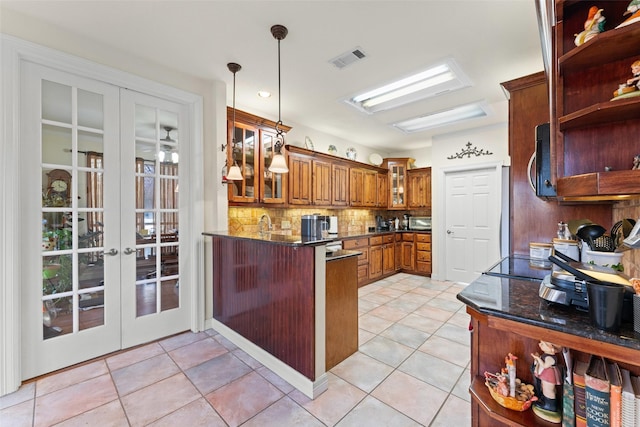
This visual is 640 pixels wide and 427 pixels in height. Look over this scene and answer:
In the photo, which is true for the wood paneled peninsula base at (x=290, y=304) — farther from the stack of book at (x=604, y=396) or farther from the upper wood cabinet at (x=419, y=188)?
the upper wood cabinet at (x=419, y=188)

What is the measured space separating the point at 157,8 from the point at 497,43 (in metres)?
2.79

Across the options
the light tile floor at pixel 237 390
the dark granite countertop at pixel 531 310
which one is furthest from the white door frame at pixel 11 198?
the dark granite countertop at pixel 531 310

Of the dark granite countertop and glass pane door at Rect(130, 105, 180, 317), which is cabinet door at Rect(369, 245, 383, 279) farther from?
the dark granite countertop

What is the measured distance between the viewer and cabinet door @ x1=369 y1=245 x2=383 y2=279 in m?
4.98

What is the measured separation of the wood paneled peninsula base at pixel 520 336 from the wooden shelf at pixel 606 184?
1.45 ft

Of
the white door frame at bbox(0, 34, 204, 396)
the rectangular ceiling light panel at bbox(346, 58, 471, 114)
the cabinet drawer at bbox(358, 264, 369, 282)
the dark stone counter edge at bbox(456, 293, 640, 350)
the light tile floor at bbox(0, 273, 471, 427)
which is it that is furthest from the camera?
the cabinet drawer at bbox(358, 264, 369, 282)

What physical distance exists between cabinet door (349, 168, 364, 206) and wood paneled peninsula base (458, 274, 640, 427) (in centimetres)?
389

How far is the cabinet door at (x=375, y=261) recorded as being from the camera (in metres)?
4.98

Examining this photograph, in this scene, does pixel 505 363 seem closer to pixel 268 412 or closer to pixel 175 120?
pixel 268 412

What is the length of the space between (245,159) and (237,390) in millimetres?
2544

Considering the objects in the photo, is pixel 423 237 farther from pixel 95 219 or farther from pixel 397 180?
pixel 95 219

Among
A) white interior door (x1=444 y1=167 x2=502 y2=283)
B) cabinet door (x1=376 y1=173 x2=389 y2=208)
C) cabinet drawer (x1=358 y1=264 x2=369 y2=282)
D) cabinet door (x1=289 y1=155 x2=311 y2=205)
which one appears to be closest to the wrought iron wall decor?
white interior door (x1=444 y1=167 x2=502 y2=283)

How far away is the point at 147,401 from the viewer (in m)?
1.87

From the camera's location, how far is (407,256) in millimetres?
5734
